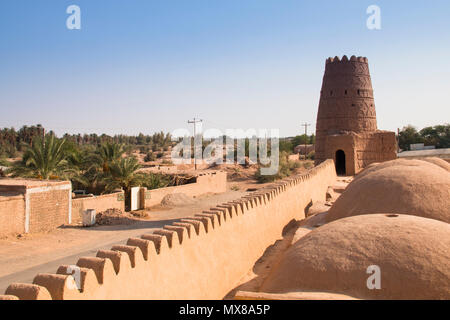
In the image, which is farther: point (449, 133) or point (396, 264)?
point (449, 133)

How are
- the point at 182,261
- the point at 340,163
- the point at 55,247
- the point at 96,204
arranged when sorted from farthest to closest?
the point at 340,163, the point at 96,204, the point at 55,247, the point at 182,261

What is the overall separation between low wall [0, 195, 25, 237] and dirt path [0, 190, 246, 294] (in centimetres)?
39

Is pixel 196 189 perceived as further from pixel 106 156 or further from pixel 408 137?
pixel 408 137

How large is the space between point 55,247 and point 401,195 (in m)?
9.86

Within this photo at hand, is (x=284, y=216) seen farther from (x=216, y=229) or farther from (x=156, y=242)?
(x=156, y=242)

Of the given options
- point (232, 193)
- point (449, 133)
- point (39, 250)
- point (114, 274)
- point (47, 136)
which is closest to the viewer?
point (114, 274)

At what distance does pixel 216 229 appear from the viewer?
5.75 metres

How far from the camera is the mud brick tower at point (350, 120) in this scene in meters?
22.3

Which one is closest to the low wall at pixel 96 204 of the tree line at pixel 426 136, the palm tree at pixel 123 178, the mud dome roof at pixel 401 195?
the palm tree at pixel 123 178

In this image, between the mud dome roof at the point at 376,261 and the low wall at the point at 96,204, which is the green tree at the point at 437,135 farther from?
the mud dome roof at the point at 376,261

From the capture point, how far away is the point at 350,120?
2312 cm

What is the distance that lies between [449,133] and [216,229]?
48642mm

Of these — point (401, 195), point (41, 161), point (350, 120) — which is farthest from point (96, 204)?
point (350, 120)
